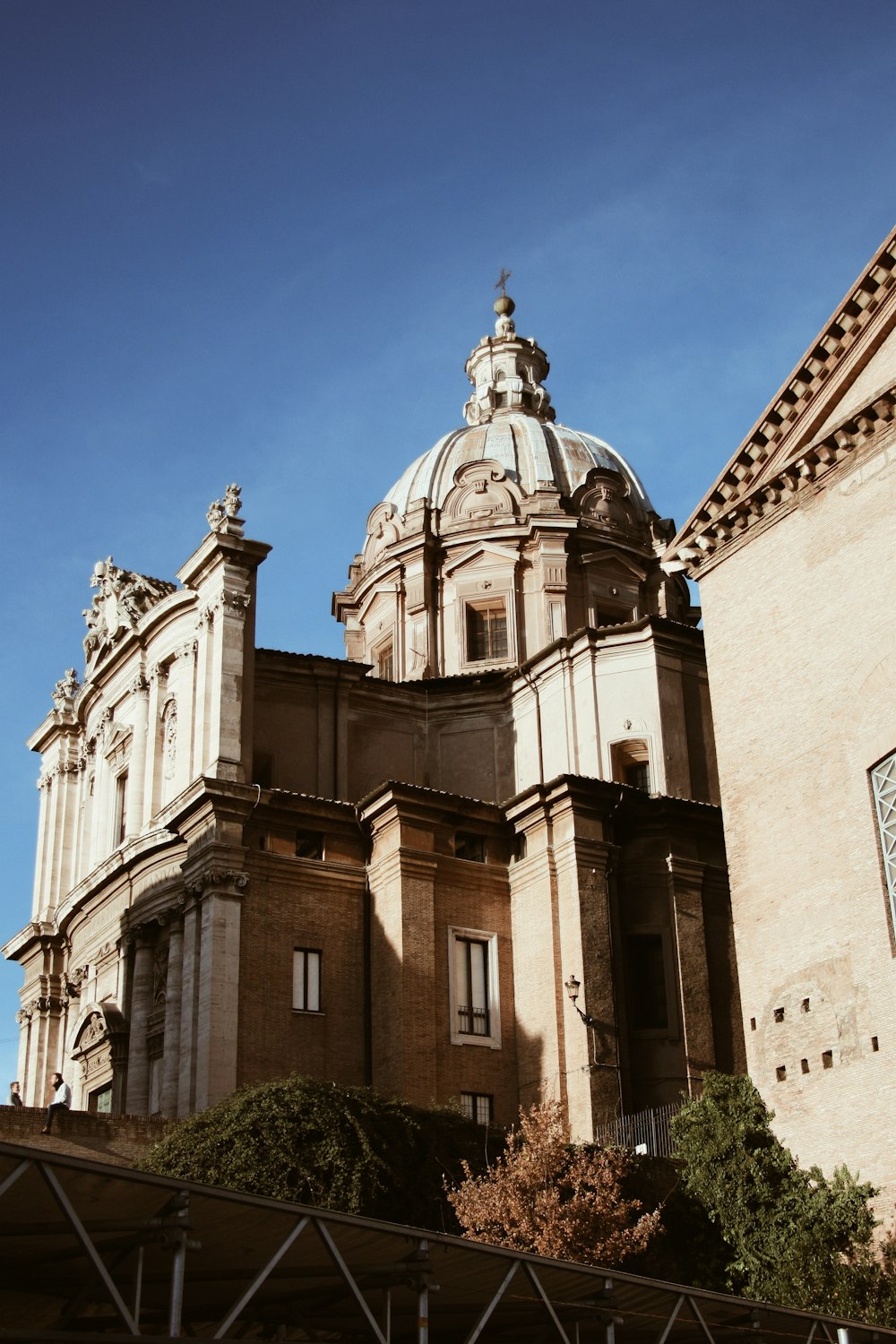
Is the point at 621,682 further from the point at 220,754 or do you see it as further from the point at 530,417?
the point at 530,417

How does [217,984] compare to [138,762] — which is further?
[138,762]

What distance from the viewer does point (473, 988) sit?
38.9 metres

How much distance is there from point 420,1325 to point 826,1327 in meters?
6.86

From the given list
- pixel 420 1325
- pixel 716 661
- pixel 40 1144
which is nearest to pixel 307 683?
pixel 716 661

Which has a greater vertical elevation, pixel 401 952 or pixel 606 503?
pixel 606 503

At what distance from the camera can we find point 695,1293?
57.9 ft

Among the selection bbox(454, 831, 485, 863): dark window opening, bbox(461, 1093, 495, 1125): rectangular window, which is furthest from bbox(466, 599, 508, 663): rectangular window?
bbox(461, 1093, 495, 1125): rectangular window

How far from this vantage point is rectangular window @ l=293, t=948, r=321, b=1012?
37.9 meters

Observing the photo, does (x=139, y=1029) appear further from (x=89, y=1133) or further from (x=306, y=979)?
(x=89, y=1133)

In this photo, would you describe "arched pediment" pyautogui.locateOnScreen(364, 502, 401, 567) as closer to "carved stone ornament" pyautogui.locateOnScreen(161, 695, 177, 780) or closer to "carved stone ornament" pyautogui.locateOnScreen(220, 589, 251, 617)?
"carved stone ornament" pyautogui.locateOnScreen(161, 695, 177, 780)

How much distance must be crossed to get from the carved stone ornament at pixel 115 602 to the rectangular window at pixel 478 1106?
16108 mm

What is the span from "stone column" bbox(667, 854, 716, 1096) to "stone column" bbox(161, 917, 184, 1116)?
11072mm

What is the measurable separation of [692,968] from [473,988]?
16.3 feet

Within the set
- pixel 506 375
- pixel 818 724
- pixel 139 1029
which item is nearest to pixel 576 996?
pixel 818 724
